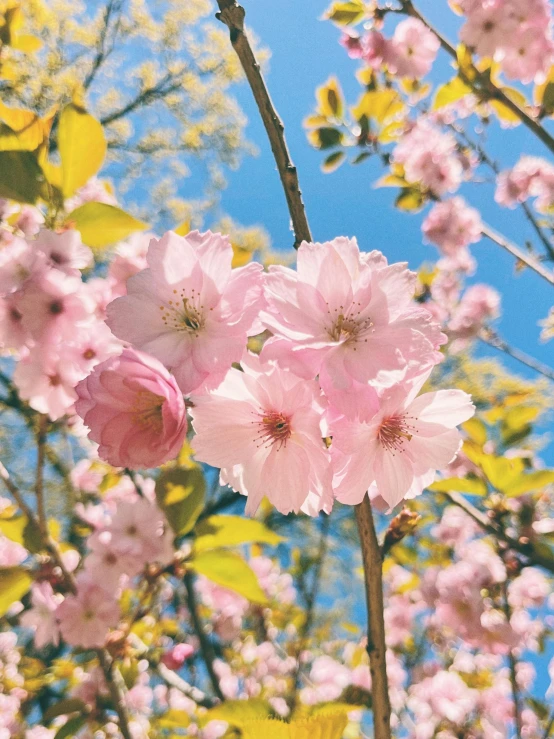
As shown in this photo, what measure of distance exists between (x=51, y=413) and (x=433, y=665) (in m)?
3.75

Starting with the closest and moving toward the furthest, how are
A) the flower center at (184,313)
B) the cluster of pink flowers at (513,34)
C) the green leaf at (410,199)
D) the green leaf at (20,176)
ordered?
the flower center at (184,313), the green leaf at (20,176), the cluster of pink flowers at (513,34), the green leaf at (410,199)

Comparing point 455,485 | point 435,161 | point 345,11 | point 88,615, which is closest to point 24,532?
point 88,615

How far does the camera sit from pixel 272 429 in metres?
0.73

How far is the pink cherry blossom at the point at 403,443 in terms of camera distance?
2.23ft

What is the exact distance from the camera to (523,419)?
1.56m

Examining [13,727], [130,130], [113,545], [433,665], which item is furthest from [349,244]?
[130,130]

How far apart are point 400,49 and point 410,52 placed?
0.19 ft

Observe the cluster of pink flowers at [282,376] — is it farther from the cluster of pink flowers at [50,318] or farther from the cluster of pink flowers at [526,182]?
the cluster of pink flowers at [526,182]

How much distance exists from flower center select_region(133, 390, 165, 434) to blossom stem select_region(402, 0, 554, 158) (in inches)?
63.8

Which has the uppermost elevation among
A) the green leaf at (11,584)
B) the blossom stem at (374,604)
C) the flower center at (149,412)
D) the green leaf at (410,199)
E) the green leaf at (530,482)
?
the green leaf at (410,199)

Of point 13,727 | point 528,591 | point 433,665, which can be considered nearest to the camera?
point 13,727

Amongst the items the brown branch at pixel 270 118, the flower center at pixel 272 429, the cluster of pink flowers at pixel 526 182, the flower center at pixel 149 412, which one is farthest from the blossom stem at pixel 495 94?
the cluster of pink flowers at pixel 526 182

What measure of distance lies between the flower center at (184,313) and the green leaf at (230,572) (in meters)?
0.67

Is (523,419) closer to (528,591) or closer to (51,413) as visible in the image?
(51,413)
